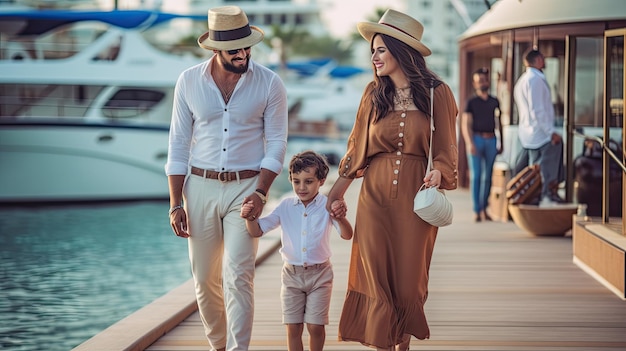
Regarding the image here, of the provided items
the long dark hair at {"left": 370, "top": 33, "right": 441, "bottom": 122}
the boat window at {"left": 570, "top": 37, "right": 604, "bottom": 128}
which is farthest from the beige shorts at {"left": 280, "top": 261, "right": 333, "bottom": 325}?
the boat window at {"left": 570, "top": 37, "right": 604, "bottom": 128}

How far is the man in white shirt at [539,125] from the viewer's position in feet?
35.8

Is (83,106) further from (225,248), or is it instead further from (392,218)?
(392,218)

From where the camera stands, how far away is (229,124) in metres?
5.12

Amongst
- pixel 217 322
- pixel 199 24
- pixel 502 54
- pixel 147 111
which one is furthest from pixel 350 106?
pixel 217 322

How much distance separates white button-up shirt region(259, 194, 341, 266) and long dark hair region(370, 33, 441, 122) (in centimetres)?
51

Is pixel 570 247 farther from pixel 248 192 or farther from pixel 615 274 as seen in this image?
pixel 248 192

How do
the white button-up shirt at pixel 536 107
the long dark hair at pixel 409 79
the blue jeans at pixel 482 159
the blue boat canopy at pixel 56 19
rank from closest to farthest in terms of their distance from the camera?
1. the long dark hair at pixel 409 79
2. the white button-up shirt at pixel 536 107
3. the blue jeans at pixel 482 159
4. the blue boat canopy at pixel 56 19

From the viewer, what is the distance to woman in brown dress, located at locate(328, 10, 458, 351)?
4973mm

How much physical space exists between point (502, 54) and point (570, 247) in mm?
3653

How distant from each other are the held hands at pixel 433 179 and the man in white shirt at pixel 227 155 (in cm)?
68

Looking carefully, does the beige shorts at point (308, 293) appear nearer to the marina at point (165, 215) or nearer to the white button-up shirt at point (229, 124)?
the white button-up shirt at point (229, 124)

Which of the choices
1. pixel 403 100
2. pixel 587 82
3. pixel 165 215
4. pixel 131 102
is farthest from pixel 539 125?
pixel 131 102

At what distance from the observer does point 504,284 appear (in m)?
8.31

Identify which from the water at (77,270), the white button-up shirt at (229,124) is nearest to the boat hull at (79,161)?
the water at (77,270)
